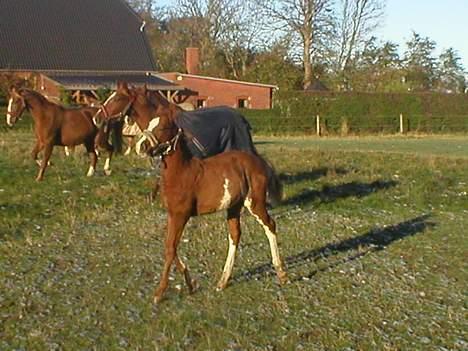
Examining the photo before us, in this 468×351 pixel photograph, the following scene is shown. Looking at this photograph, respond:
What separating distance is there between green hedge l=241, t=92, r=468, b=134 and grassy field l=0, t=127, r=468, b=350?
31.5 metres

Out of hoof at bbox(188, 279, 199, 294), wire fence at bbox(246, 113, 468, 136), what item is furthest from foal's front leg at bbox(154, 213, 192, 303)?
wire fence at bbox(246, 113, 468, 136)

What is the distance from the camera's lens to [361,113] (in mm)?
51469

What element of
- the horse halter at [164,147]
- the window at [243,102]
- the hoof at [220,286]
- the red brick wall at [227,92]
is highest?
the red brick wall at [227,92]

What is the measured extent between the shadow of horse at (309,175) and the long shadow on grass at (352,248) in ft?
14.7

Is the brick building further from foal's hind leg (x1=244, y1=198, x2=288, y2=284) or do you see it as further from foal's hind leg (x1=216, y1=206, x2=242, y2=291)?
foal's hind leg (x1=216, y1=206, x2=242, y2=291)

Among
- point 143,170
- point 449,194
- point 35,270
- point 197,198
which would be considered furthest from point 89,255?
point 449,194

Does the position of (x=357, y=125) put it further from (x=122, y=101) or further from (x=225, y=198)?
(x=225, y=198)

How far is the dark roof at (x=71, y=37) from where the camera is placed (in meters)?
53.9

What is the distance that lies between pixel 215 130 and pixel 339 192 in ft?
19.5

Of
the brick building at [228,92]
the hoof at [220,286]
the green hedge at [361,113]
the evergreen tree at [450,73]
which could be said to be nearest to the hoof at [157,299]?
the hoof at [220,286]

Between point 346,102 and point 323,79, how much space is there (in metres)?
18.7

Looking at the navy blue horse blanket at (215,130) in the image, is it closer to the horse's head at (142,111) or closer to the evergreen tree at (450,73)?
the horse's head at (142,111)

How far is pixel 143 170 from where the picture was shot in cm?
1767

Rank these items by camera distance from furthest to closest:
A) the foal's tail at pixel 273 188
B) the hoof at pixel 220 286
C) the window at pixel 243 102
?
1. the window at pixel 243 102
2. the foal's tail at pixel 273 188
3. the hoof at pixel 220 286
